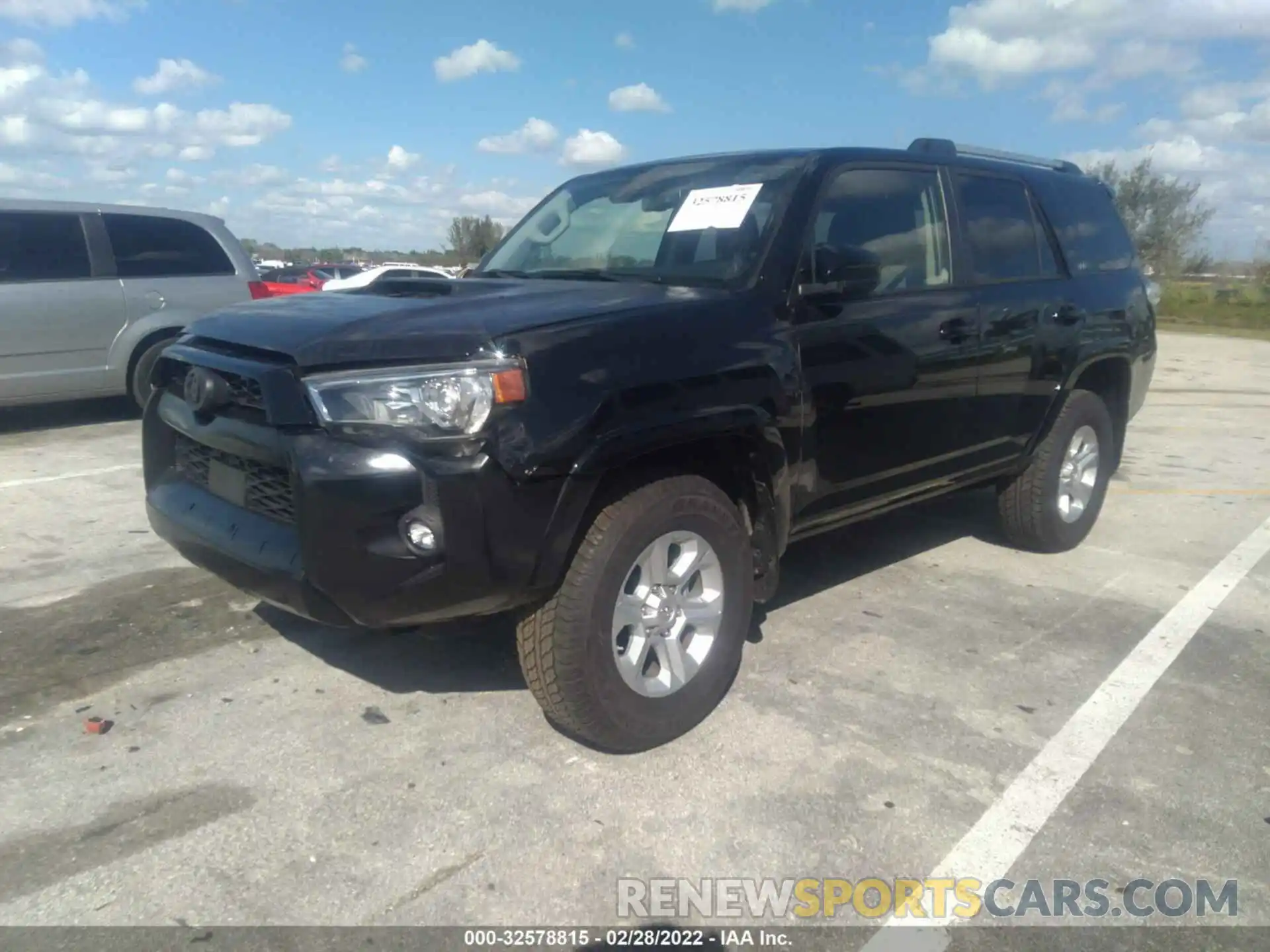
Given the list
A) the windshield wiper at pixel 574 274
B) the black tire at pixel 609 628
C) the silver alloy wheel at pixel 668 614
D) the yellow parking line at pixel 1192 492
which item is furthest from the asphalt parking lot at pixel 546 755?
the yellow parking line at pixel 1192 492

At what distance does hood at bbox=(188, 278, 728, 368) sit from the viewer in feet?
9.30

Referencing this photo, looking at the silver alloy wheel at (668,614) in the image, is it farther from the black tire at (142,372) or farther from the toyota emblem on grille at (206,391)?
the black tire at (142,372)

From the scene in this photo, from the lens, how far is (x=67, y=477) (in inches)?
275

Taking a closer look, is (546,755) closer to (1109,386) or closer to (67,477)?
(1109,386)

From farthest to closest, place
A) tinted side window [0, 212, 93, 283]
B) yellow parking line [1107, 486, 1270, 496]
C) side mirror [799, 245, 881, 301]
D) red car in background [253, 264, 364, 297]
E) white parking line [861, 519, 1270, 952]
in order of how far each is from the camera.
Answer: red car in background [253, 264, 364, 297] → tinted side window [0, 212, 93, 283] → yellow parking line [1107, 486, 1270, 496] → side mirror [799, 245, 881, 301] → white parking line [861, 519, 1270, 952]

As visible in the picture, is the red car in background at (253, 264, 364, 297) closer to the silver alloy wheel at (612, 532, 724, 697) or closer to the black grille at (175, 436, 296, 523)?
the black grille at (175, 436, 296, 523)

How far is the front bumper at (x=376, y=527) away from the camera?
2717mm

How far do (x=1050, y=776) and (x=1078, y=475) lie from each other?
277 cm

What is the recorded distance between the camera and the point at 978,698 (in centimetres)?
376

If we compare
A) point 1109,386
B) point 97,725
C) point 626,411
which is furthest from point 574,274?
point 1109,386

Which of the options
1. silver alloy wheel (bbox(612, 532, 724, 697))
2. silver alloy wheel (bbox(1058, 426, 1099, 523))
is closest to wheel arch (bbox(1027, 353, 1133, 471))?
silver alloy wheel (bbox(1058, 426, 1099, 523))

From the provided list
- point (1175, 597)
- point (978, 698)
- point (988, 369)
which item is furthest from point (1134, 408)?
point (978, 698)

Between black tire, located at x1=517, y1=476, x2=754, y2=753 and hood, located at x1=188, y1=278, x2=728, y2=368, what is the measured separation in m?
0.60

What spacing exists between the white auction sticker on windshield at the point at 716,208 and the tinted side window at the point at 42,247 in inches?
259
